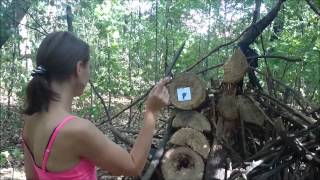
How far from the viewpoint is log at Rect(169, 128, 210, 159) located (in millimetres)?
4039

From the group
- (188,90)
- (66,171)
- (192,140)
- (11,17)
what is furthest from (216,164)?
(11,17)

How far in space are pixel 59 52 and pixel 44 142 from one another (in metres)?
0.34

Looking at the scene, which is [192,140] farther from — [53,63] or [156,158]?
[53,63]

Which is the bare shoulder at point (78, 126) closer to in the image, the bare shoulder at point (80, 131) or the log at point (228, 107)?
the bare shoulder at point (80, 131)

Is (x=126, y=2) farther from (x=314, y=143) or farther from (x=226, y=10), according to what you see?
(x=314, y=143)

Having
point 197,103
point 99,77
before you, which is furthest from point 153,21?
point 197,103

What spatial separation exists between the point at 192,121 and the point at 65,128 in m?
2.75

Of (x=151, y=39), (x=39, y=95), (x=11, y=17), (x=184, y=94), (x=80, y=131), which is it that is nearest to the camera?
(x=80, y=131)

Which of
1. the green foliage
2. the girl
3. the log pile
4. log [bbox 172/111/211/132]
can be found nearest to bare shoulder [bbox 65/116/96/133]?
the girl

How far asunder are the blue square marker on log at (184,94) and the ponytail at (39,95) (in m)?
2.66

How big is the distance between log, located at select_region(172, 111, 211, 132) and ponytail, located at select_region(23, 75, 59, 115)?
266 cm

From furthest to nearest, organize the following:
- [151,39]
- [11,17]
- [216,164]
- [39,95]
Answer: [151,39], [11,17], [216,164], [39,95]

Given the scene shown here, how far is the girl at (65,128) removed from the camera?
5.03ft

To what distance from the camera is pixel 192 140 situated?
4.08 m
